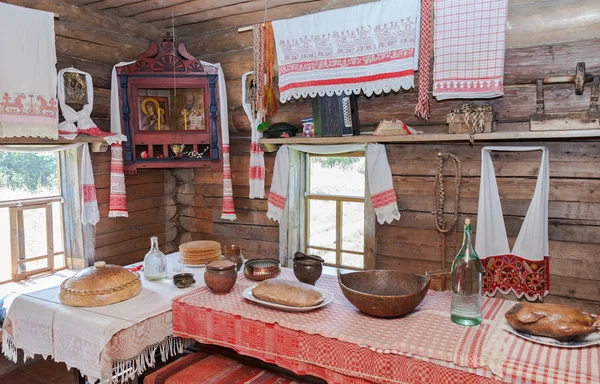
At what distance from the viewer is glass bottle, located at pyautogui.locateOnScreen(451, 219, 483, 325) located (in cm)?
192

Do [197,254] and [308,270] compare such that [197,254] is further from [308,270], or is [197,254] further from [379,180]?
[379,180]

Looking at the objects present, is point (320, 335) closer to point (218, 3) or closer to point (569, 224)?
point (569, 224)

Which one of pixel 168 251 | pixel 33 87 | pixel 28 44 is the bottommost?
pixel 168 251

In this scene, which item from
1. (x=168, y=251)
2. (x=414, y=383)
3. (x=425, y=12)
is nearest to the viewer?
(x=414, y=383)

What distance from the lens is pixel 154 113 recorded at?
3.70 m

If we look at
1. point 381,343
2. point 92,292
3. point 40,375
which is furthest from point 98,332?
point 40,375

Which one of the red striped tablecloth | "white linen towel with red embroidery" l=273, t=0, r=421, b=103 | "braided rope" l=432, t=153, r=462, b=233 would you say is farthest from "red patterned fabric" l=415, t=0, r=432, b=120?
the red striped tablecloth

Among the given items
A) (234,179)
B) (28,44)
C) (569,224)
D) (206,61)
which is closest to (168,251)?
(234,179)

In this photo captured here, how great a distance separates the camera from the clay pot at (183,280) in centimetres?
250

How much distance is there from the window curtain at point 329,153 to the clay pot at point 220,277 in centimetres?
125

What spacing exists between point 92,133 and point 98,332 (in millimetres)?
1778

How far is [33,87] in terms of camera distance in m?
2.88

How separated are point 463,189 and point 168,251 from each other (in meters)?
2.73

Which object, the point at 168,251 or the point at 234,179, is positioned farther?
the point at 168,251
